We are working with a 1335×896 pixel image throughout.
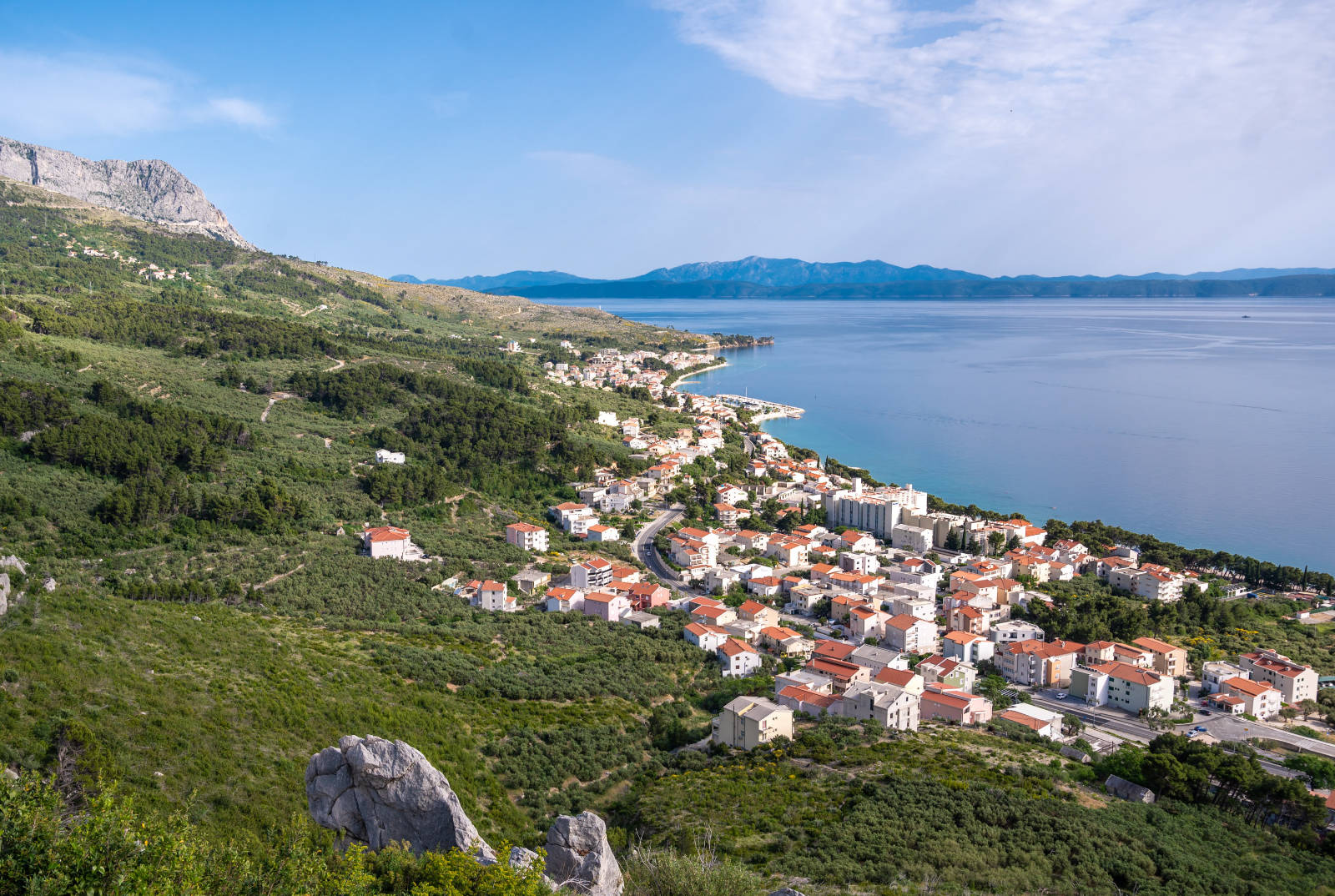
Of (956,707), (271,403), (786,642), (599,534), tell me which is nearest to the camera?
(956,707)

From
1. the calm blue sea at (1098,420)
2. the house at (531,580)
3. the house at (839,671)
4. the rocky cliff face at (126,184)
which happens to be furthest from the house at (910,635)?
the rocky cliff face at (126,184)

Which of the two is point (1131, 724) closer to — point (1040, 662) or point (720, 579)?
point (1040, 662)

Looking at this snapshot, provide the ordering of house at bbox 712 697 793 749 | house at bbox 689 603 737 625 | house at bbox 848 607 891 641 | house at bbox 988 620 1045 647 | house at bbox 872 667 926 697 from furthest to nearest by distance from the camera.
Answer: house at bbox 988 620 1045 647 → house at bbox 848 607 891 641 → house at bbox 689 603 737 625 → house at bbox 872 667 926 697 → house at bbox 712 697 793 749

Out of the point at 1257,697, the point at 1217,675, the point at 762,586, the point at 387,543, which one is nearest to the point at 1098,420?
the point at 762,586

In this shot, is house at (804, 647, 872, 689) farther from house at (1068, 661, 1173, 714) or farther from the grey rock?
the grey rock

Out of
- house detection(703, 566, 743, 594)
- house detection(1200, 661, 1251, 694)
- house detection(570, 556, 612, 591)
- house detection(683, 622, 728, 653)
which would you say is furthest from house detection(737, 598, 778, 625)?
house detection(1200, 661, 1251, 694)
